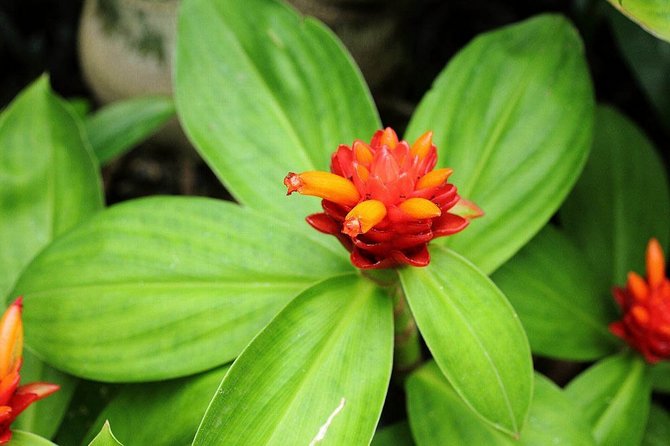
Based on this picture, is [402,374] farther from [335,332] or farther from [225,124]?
[225,124]

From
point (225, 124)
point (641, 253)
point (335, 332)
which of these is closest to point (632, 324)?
point (641, 253)

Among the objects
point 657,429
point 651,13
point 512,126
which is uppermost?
point 651,13

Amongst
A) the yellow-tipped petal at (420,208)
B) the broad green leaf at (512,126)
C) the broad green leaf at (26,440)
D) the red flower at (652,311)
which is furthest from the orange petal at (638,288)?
the broad green leaf at (26,440)

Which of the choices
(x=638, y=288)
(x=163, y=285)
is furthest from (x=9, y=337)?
(x=638, y=288)

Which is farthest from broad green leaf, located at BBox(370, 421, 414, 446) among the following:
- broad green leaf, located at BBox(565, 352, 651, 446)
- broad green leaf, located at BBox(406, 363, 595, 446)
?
broad green leaf, located at BBox(565, 352, 651, 446)

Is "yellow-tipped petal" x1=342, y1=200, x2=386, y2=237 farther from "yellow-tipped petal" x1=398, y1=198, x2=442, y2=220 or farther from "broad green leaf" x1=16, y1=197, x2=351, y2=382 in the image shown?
"broad green leaf" x1=16, y1=197, x2=351, y2=382

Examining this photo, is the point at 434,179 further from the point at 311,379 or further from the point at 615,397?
the point at 615,397

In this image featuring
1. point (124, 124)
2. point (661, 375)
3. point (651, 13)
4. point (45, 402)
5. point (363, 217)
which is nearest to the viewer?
point (363, 217)
